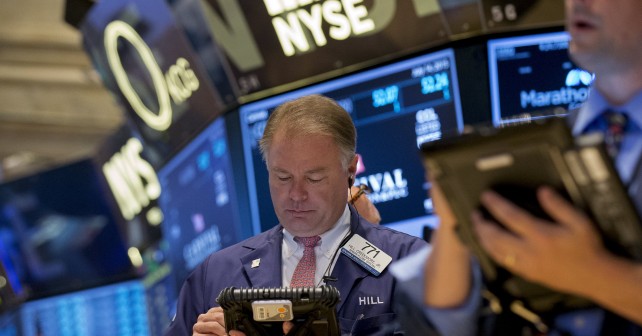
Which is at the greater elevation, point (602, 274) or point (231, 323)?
point (602, 274)

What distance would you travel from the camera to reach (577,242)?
151 cm

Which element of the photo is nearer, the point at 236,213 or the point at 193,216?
the point at 236,213

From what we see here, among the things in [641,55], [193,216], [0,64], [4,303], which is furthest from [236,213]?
[0,64]

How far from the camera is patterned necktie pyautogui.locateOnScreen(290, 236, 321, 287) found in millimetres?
2775

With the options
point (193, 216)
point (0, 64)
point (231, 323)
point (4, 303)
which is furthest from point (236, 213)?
point (0, 64)

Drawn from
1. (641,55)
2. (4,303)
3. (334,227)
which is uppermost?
(641,55)

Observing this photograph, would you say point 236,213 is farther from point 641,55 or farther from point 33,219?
point 33,219

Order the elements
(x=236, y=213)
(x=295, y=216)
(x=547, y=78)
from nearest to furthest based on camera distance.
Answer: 1. (x=295, y=216)
2. (x=547, y=78)
3. (x=236, y=213)

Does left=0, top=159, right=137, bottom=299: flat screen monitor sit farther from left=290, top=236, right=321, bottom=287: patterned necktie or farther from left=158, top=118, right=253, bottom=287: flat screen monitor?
left=290, top=236, right=321, bottom=287: patterned necktie

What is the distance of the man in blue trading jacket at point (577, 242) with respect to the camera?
1514 millimetres

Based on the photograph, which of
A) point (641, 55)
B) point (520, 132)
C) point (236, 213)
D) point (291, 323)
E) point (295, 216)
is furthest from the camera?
point (236, 213)

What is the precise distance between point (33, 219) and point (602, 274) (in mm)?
8988

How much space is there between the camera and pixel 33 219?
9891 millimetres

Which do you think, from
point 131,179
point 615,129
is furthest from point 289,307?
point 131,179
